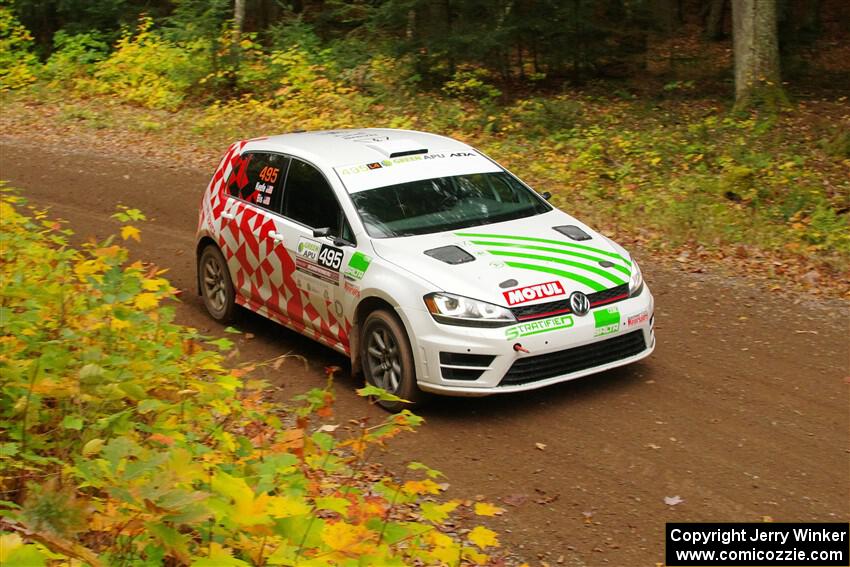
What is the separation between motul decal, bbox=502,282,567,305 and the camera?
288 inches

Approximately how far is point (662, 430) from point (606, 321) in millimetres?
918

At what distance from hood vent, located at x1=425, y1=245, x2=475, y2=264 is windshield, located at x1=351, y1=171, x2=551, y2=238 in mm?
414

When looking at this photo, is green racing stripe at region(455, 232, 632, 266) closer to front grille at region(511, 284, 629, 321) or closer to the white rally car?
the white rally car

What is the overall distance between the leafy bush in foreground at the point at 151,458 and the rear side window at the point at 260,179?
2.20 metres

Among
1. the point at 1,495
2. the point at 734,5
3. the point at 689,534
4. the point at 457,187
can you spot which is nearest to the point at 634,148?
the point at 734,5

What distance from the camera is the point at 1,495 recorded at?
4.55m

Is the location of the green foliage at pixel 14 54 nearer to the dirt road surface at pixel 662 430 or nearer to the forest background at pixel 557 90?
the forest background at pixel 557 90

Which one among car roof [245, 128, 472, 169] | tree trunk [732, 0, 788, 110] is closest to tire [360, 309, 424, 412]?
car roof [245, 128, 472, 169]

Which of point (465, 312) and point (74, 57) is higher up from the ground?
point (74, 57)

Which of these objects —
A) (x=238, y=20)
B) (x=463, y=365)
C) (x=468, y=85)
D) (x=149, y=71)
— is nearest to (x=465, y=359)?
(x=463, y=365)

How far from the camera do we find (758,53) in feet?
54.4

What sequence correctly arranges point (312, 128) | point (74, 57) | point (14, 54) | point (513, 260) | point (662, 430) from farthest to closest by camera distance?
point (14, 54)
point (74, 57)
point (312, 128)
point (513, 260)
point (662, 430)

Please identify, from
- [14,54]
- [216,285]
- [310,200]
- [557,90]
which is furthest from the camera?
[14,54]

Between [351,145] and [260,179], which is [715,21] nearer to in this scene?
[351,145]
